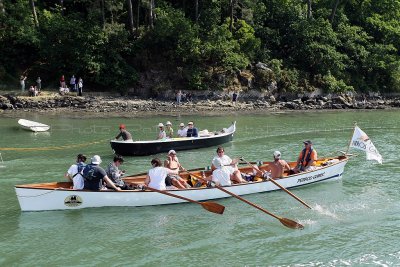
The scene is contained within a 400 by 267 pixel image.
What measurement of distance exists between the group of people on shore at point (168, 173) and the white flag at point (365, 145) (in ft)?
7.64

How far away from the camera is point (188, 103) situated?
1644 inches

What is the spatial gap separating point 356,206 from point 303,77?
113 feet

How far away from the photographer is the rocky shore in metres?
37.7

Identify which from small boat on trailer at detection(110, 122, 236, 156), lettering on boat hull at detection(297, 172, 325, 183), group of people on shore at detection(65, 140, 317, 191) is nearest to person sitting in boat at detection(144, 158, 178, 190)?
group of people on shore at detection(65, 140, 317, 191)

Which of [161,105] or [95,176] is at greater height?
[161,105]

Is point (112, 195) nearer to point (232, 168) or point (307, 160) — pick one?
point (232, 168)

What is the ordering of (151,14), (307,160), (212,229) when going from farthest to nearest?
1. (151,14)
2. (307,160)
3. (212,229)

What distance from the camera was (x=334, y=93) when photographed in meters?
48.6

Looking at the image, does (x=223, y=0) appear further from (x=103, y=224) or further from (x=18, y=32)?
(x=103, y=224)

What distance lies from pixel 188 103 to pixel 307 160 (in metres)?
24.7

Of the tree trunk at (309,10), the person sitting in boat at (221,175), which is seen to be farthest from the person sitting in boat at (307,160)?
the tree trunk at (309,10)

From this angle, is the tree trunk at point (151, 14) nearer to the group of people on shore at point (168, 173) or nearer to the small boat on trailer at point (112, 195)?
the group of people on shore at point (168, 173)

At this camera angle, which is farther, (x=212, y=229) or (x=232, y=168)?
(x=232, y=168)

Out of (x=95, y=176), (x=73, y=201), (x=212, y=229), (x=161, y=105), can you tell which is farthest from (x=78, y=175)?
(x=161, y=105)
